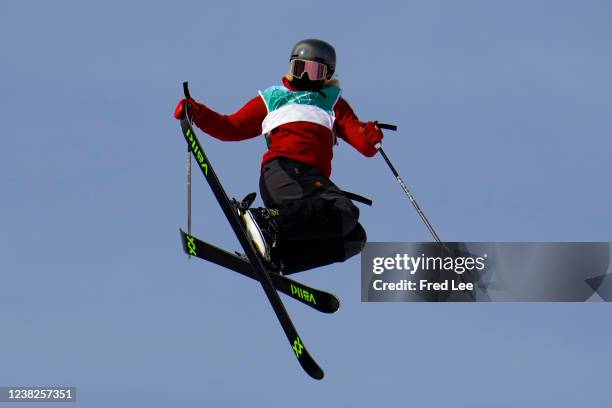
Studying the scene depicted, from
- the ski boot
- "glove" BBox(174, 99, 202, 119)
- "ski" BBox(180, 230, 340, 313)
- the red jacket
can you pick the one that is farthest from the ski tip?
"glove" BBox(174, 99, 202, 119)

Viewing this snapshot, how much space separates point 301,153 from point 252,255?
1.32m

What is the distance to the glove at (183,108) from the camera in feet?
59.8

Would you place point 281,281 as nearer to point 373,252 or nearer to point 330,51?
point 373,252

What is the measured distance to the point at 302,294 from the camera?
18.0 metres

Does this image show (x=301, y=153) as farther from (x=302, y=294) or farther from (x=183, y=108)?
(x=302, y=294)

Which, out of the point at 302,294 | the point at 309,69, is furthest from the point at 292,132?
the point at 302,294

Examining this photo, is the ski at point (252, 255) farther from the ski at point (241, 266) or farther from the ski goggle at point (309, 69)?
the ski goggle at point (309, 69)

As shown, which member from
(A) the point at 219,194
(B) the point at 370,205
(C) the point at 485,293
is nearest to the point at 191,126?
(A) the point at 219,194

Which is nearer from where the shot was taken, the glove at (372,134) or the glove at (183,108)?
the glove at (183,108)

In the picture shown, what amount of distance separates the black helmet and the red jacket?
0.39 meters

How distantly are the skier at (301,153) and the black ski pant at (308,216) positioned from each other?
0.4 inches

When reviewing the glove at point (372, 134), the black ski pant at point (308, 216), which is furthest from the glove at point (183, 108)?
the glove at point (372, 134)

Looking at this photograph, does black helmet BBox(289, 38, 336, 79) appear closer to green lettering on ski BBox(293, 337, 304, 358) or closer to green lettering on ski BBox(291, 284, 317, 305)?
green lettering on ski BBox(291, 284, 317, 305)

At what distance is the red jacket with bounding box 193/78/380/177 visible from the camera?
18516 mm
